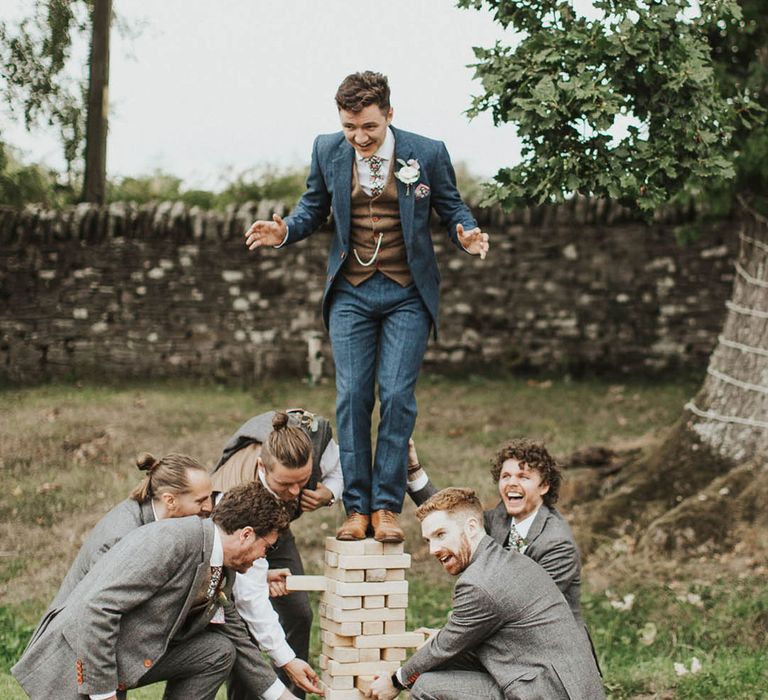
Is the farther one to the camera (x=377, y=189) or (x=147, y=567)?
(x=377, y=189)

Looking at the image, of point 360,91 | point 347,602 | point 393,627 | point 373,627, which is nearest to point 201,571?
point 347,602

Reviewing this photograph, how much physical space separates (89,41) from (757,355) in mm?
8000

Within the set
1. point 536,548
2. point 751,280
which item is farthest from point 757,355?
point 536,548

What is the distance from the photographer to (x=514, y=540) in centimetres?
530

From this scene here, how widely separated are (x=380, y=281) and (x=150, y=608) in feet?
6.38

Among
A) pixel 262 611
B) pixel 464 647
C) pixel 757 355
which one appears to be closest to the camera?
pixel 464 647

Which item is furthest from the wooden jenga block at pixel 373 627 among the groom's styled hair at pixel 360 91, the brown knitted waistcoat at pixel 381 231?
the groom's styled hair at pixel 360 91

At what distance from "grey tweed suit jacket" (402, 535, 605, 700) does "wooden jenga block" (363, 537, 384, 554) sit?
697 mm

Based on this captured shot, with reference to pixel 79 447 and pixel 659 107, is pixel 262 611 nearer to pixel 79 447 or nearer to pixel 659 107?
pixel 659 107

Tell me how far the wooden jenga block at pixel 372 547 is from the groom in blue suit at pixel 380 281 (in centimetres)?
5

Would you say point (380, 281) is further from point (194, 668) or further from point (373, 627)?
point (194, 668)

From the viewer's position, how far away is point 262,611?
5.39 m

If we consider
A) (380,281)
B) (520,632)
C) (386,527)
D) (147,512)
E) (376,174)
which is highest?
(376,174)

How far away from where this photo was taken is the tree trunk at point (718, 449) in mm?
8398
